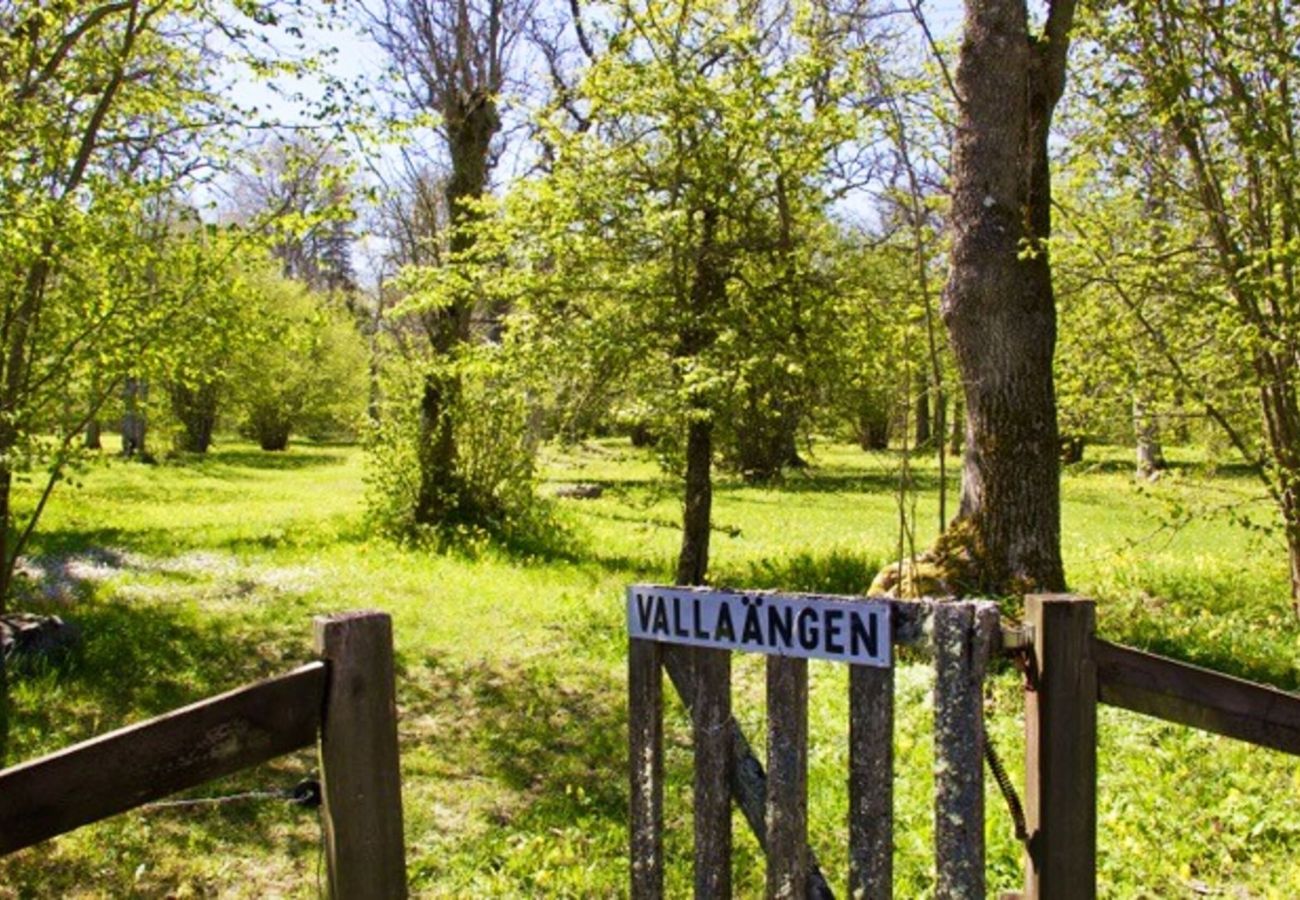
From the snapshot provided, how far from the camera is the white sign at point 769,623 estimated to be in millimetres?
2604

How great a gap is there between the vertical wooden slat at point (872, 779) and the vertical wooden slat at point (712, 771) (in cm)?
36

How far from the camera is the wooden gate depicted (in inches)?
103

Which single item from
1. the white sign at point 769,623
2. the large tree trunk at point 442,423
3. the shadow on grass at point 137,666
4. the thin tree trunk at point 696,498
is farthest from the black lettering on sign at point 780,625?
the large tree trunk at point 442,423

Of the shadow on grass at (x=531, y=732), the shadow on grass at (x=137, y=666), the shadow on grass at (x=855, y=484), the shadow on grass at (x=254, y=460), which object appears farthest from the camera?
the shadow on grass at (x=254, y=460)

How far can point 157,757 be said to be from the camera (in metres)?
2.29

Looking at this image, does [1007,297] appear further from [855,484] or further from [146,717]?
[855,484]

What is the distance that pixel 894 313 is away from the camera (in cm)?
916

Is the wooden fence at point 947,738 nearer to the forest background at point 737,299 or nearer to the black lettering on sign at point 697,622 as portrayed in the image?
the black lettering on sign at point 697,622

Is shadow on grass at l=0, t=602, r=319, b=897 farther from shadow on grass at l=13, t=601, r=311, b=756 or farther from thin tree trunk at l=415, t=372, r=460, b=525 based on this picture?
thin tree trunk at l=415, t=372, r=460, b=525

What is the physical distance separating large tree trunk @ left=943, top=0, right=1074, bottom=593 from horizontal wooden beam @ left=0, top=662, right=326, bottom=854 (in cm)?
655

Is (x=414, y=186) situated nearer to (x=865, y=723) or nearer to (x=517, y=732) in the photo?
(x=517, y=732)

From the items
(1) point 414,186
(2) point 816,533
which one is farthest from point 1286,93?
(1) point 414,186

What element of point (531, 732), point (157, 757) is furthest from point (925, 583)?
point (157, 757)

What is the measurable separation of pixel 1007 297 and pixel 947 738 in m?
6.10
